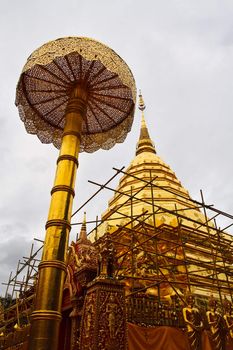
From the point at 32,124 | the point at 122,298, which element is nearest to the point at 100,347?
the point at 122,298

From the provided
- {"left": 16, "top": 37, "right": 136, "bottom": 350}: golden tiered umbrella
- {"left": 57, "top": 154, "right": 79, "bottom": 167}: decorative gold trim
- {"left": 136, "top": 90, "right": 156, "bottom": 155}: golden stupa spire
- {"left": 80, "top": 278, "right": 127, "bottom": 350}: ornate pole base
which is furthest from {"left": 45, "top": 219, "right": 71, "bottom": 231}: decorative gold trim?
{"left": 136, "top": 90, "right": 156, "bottom": 155}: golden stupa spire

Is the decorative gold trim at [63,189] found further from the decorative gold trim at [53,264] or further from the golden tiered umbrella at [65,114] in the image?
the decorative gold trim at [53,264]

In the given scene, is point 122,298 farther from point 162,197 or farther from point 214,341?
point 162,197

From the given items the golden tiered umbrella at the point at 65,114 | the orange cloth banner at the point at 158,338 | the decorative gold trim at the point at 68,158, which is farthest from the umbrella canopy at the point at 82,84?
the orange cloth banner at the point at 158,338

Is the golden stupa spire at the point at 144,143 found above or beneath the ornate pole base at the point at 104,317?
above

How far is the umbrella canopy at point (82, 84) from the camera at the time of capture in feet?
17.3

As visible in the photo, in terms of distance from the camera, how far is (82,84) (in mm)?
5641

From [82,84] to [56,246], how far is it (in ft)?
10.3

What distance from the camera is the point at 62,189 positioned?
4227 mm

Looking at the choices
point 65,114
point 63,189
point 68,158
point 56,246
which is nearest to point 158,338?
point 56,246

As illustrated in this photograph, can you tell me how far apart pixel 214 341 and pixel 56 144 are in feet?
19.2

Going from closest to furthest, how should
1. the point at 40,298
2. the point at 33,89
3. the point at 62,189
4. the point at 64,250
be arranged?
the point at 40,298 → the point at 64,250 → the point at 62,189 → the point at 33,89

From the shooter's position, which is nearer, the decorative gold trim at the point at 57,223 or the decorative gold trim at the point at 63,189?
the decorative gold trim at the point at 57,223

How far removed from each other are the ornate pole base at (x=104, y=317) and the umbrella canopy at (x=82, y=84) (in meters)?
3.14
